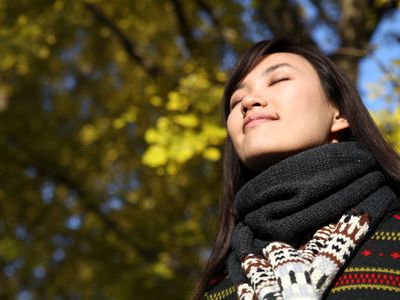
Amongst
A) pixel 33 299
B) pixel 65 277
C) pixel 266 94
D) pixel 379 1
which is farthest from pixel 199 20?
pixel 33 299

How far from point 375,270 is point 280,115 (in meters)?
0.54

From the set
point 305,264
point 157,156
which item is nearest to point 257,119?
point 305,264

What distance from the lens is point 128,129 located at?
22.5 ft

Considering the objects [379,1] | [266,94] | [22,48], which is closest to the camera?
[266,94]

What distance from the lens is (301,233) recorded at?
1730 millimetres

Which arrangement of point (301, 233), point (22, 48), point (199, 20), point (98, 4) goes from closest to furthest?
point (301, 233)
point (22, 48)
point (98, 4)
point (199, 20)

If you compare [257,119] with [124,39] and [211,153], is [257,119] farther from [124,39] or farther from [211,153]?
[124,39]

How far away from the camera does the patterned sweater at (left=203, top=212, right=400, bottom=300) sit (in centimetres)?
154

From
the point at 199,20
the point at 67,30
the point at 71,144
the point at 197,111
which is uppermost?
the point at 199,20

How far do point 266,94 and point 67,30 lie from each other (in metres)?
3.09

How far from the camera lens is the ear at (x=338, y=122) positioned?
1998mm

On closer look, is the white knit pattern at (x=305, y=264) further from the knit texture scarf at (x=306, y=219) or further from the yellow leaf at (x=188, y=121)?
the yellow leaf at (x=188, y=121)

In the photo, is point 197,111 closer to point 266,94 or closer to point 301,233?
point 266,94

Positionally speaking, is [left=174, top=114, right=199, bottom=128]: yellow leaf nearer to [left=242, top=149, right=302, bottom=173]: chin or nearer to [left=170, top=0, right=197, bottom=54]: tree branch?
[left=170, top=0, right=197, bottom=54]: tree branch
